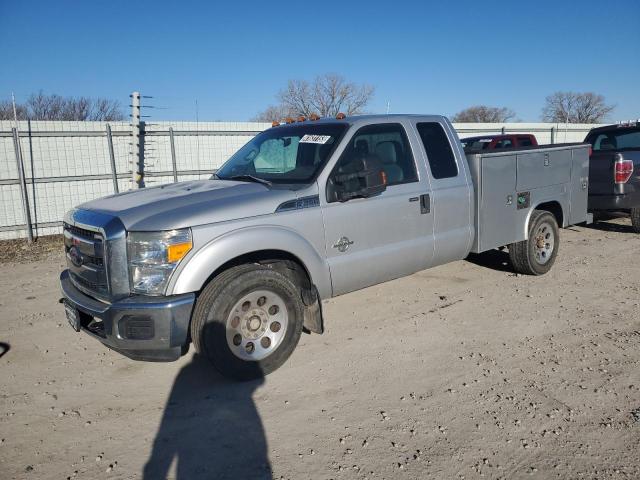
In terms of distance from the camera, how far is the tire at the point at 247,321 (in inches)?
140

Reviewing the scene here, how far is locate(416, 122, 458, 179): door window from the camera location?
5000 mm

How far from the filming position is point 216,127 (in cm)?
1283

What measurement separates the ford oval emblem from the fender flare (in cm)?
96

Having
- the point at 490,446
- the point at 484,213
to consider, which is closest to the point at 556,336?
the point at 484,213

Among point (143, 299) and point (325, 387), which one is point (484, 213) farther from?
point (143, 299)

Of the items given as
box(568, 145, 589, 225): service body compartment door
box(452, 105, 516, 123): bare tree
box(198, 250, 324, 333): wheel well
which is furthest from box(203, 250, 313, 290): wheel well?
box(452, 105, 516, 123): bare tree

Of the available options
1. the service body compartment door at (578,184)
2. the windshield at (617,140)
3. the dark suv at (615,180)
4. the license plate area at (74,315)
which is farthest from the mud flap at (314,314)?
the windshield at (617,140)

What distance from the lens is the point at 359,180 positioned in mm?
4148

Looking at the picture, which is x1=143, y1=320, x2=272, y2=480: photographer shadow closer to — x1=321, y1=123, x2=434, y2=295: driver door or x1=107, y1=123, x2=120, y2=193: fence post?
x1=321, y1=123, x2=434, y2=295: driver door

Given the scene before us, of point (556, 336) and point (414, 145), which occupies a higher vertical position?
point (414, 145)

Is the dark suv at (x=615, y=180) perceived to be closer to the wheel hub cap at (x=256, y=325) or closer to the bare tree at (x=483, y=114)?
the wheel hub cap at (x=256, y=325)

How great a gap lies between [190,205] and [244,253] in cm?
54

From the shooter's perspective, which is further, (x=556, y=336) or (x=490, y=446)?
(x=556, y=336)

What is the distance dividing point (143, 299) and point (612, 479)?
3010 millimetres
